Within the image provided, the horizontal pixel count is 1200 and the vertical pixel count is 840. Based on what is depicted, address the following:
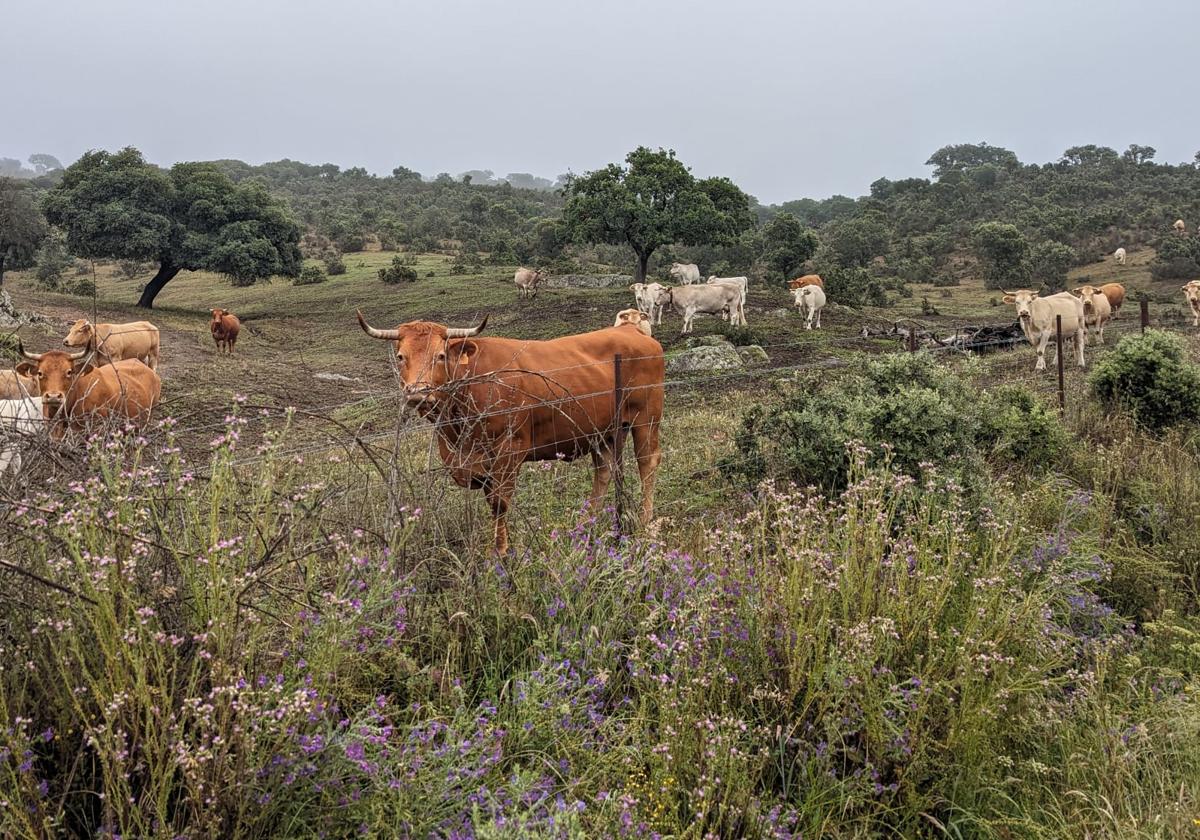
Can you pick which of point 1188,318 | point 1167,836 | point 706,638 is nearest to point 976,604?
point 1167,836

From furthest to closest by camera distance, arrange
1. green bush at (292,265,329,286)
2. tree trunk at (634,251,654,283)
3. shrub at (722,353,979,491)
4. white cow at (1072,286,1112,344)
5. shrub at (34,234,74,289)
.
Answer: green bush at (292,265,329,286) → shrub at (34,234,74,289) → tree trunk at (634,251,654,283) → white cow at (1072,286,1112,344) → shrub at (722,353,979,491)

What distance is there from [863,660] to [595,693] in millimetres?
1097

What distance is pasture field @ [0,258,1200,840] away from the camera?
2260mm

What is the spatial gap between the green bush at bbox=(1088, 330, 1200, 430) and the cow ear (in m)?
7.19

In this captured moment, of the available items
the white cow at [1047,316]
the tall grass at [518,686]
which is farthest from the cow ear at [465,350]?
the white cow at [1047,316]

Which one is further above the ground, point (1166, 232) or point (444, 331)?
point (1166, 232)

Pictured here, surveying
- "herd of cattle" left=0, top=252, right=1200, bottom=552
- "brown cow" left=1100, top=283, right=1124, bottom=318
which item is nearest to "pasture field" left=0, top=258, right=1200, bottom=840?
"herd of cattle" left=0, top=252, right=1200, bottom=552

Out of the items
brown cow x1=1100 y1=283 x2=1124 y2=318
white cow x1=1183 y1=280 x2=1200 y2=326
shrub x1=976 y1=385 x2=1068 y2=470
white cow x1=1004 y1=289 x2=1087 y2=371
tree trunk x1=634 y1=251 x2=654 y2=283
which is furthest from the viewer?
tree trunk x1=634 y1=251 x2=654 y2=283

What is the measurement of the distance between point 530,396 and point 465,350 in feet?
1.94

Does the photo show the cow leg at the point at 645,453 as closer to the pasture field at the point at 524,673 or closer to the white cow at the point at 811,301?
the pasture field at the point at 524,673

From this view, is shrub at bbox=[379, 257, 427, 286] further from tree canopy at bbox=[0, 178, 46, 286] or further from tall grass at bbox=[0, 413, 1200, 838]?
tall grass at bbox=[0, 413, 1200, 838]

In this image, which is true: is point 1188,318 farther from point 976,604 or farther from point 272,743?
point 272,743

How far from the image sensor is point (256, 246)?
32375 mm

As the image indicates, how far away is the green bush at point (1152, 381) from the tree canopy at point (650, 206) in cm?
2249
